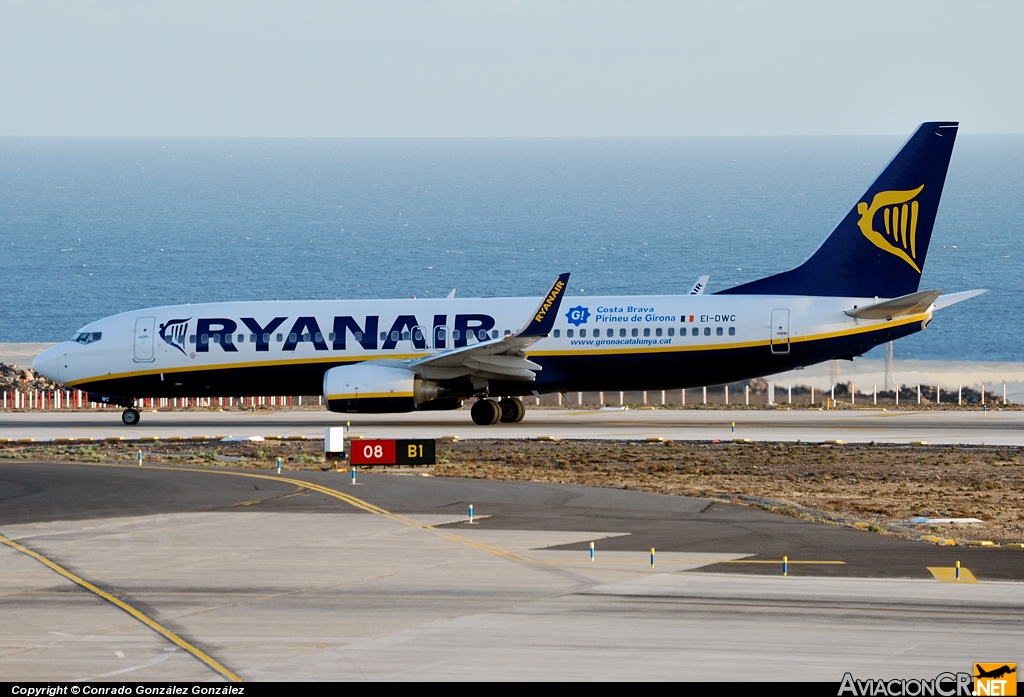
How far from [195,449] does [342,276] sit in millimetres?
100688

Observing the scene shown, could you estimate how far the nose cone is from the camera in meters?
43.2

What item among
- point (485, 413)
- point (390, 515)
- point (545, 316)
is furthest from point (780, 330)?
point (390, 515)

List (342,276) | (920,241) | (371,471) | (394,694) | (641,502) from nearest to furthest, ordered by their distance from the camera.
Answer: (394,694) → (641,502) → (371,471) → (920,241) → (342,276)

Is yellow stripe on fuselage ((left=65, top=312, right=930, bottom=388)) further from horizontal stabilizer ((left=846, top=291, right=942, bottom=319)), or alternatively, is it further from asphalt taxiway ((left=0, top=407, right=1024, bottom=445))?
asphalt taxiway ((left=0, top=407, right=1024, bottom=445))

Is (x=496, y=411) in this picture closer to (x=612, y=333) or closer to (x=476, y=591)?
(x=612, y=333)

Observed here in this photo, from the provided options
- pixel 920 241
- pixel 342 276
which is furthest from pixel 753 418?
pixel 342 276

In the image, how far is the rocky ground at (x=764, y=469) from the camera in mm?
24484

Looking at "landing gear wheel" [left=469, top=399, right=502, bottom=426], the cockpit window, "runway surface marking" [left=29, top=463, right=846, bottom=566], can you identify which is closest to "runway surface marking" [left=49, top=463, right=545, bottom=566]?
"runway surface marking" [left=29, top=463, right=846, bottom=566]

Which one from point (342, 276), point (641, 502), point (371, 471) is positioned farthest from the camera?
point (342, 276)

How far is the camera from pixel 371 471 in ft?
98.9

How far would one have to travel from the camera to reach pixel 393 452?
101 feet

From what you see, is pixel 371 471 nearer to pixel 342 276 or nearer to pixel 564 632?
pixel 564 632

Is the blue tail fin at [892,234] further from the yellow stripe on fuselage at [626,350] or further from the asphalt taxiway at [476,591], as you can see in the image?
the asphalt taxiway at [476,591]

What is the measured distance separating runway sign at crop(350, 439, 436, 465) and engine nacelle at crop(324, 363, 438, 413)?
7.74 metres
